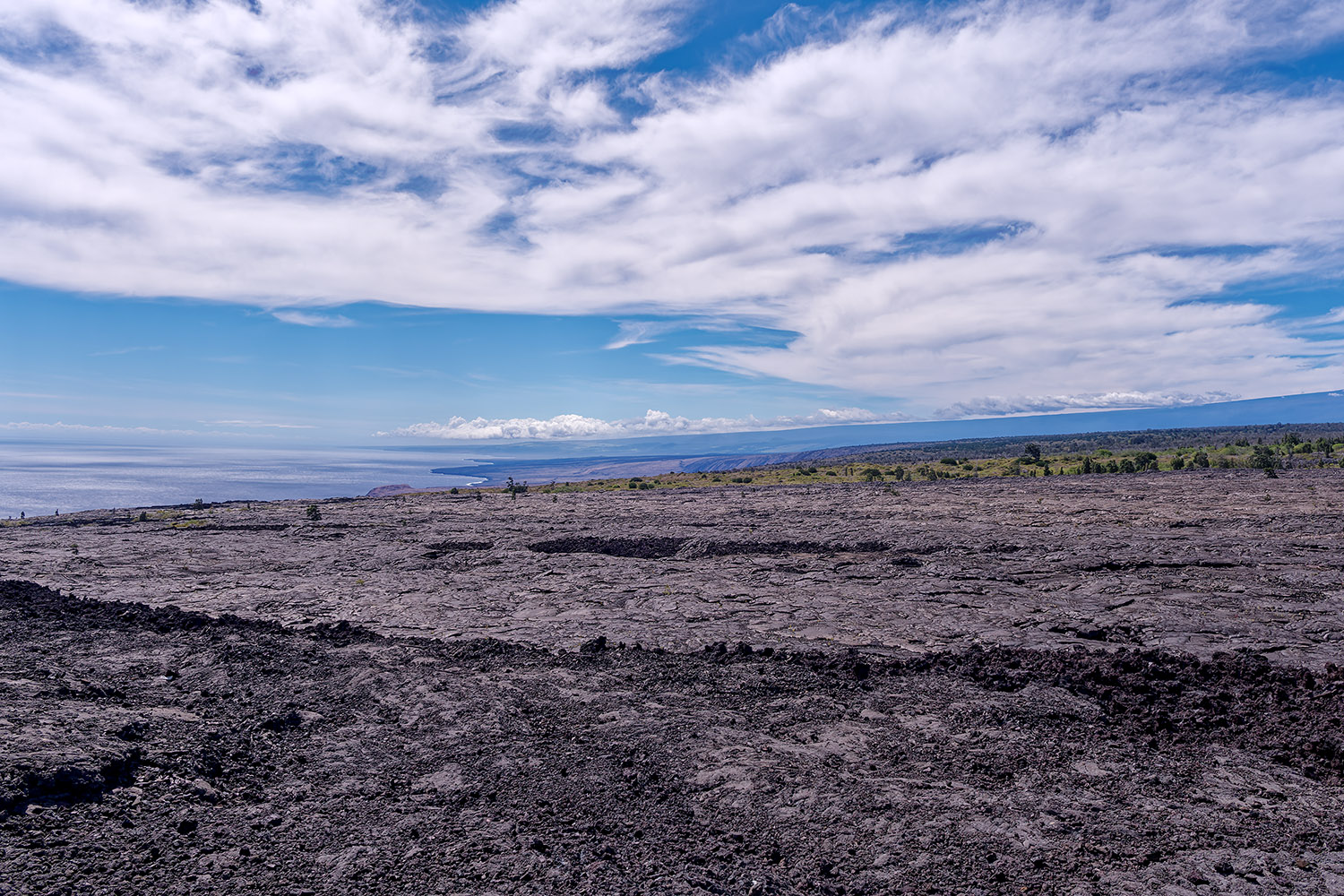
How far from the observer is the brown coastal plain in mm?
4984

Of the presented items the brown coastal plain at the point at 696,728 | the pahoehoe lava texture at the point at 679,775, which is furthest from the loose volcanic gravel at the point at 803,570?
the pahoehoe lava texture at the point at 679,775

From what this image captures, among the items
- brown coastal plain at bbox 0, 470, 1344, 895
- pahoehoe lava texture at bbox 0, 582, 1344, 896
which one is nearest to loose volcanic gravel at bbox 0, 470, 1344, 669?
brown coastal plain at bbox 0, 470, 1344, 895

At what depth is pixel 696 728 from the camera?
7.29 metres

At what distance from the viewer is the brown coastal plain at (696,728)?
16.4 ft

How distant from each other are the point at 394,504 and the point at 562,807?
34.7m

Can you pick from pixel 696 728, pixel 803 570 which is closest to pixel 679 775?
pixel 696 728

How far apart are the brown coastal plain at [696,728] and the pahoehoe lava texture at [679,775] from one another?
1.2 inches

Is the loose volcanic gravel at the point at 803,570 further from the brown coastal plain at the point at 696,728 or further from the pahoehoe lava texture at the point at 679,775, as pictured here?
the pahoehoe lava texture at the point at 679,775

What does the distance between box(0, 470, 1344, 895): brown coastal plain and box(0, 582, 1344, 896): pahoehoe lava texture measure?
0.03m

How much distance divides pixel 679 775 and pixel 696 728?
3.22 ft

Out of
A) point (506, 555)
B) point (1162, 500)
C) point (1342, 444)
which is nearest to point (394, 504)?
point (506, 555)

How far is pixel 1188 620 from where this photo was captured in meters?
10.6

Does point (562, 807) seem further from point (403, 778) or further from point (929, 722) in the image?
point (929, 722)

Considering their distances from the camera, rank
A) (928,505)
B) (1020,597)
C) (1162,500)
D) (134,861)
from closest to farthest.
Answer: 1. (134,861)
2. (1020,597)
3. (1162,500)
4. (928,505)
